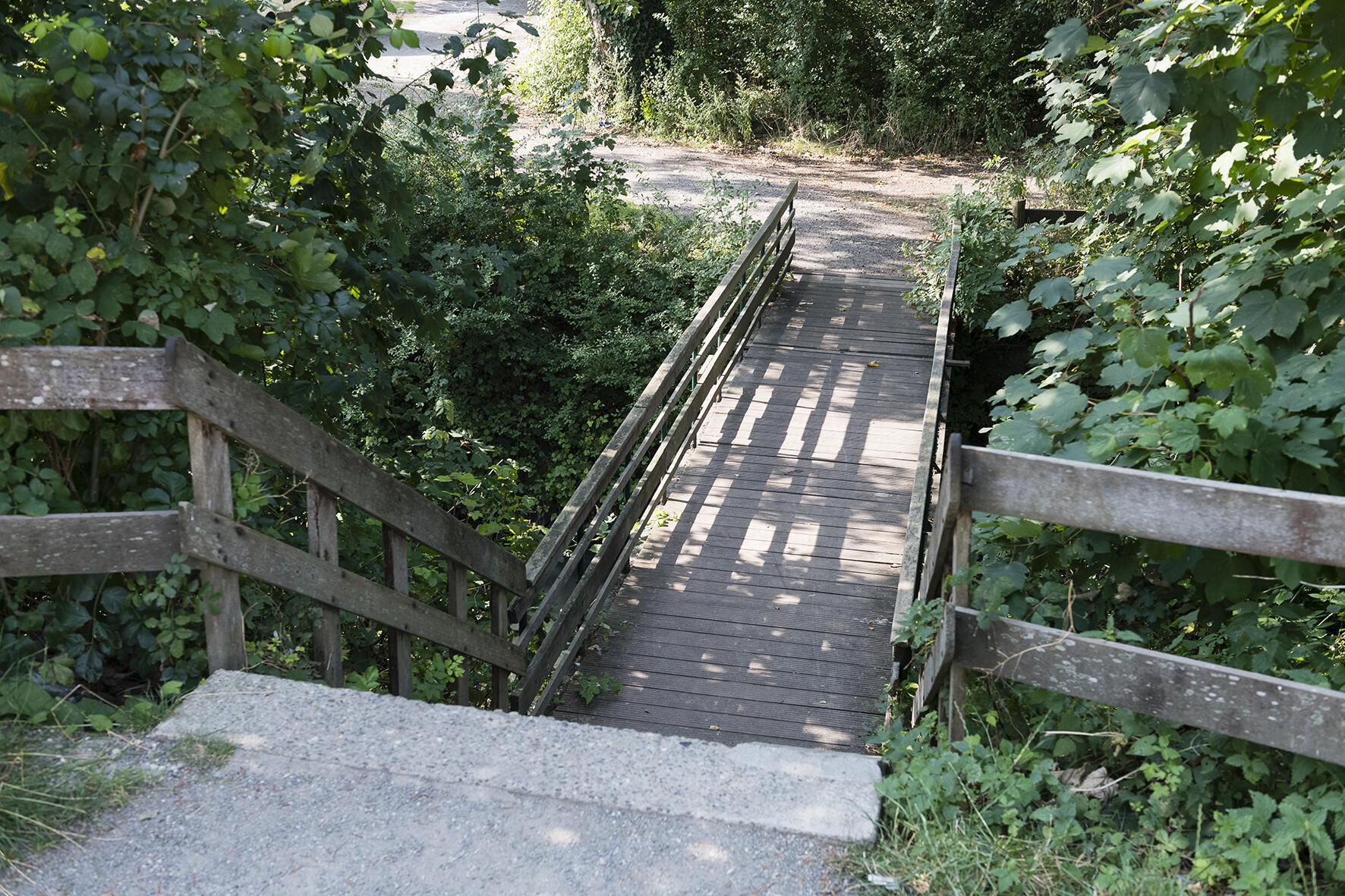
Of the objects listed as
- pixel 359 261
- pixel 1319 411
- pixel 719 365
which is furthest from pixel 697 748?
pixel 719 365

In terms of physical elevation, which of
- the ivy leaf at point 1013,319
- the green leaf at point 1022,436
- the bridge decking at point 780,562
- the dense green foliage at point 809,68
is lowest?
the bridge decking at point 780,562

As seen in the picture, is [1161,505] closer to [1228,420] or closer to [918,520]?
[1228,420]

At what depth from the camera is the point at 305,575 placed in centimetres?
289

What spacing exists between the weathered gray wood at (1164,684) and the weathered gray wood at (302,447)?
71.2 inches

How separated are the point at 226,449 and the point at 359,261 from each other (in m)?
2.20

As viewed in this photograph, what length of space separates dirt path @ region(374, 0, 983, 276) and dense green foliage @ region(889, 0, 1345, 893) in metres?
8.51

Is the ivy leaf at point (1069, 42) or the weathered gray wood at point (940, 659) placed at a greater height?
the ivy leaf at point (1069, 42)

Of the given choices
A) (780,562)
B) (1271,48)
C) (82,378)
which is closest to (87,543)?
(82,378)

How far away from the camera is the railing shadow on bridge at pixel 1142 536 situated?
1993 millimetres

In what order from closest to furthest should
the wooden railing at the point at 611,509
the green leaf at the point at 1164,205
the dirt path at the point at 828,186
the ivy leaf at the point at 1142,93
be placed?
the ivy leaf at the point at 1142,93
the green leaf at the point at 1164,205
the wooden railing at the point at 611,509
the dirt path at the point at 828,186

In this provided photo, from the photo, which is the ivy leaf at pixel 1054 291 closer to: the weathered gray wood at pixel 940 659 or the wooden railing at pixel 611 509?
the weathered gray wood at pixel 940 659

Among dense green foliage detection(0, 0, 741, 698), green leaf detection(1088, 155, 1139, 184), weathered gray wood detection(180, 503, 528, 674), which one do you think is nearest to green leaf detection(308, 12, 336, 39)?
dense green foliage detection(0, 0, 741, 698)

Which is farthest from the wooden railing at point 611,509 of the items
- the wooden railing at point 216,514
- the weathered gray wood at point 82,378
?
the weathered gray wood at point 82,378

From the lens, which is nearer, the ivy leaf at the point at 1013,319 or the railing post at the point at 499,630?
the ivy leaf at the point at 1013,319
